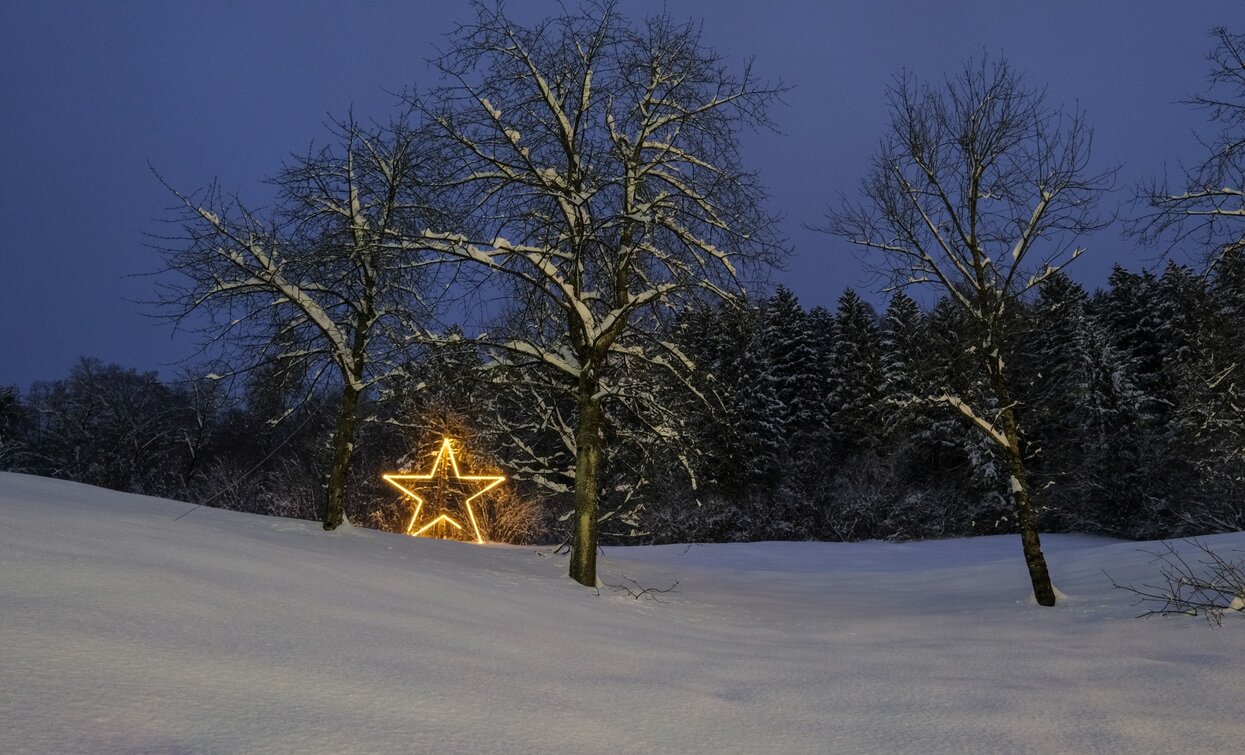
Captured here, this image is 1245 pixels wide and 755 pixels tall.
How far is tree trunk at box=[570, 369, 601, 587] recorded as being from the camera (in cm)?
943

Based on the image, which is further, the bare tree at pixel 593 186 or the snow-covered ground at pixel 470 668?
the bare tree at pixel 593 186

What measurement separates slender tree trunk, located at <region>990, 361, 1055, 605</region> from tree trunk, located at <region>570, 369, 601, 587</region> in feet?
18.4

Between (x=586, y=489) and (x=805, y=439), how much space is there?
33899 millimetres

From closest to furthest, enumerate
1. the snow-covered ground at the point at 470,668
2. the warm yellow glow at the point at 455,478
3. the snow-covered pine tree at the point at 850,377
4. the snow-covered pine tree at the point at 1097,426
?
the snow-covered ground at the point at 470,668 < the warm yellow glow at the point at 455,478 < the snow-covered pine tree at the point at 1097,426 < the snow-covered pine tree at the point at 850,377

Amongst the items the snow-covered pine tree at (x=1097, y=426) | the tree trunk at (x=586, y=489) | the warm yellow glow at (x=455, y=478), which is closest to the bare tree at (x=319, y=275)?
the tree trunk at (x=586, y=489)

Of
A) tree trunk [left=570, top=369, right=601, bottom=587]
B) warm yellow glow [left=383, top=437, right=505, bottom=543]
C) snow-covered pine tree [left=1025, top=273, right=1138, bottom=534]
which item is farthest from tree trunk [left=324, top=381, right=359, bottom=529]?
snow-covered pine tree [left=1025, top=273, right=1138, bottom=534]

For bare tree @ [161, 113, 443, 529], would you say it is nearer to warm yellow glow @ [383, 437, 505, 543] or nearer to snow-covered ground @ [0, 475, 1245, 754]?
snow-covered ground @ [0, 475, 1245, 754]

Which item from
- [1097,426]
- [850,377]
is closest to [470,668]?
[1097,426]

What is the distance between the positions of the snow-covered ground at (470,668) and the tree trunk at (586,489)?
1.57m

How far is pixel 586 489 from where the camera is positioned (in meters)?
9.44

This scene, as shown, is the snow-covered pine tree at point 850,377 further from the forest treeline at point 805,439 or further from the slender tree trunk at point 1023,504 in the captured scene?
the slender tree trunk at point 1023,504

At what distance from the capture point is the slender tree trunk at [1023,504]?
31.3 feet

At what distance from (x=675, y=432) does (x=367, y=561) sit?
4.43 m

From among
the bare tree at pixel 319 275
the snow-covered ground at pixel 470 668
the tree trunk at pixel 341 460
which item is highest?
the bare tree at pixel 319 275
